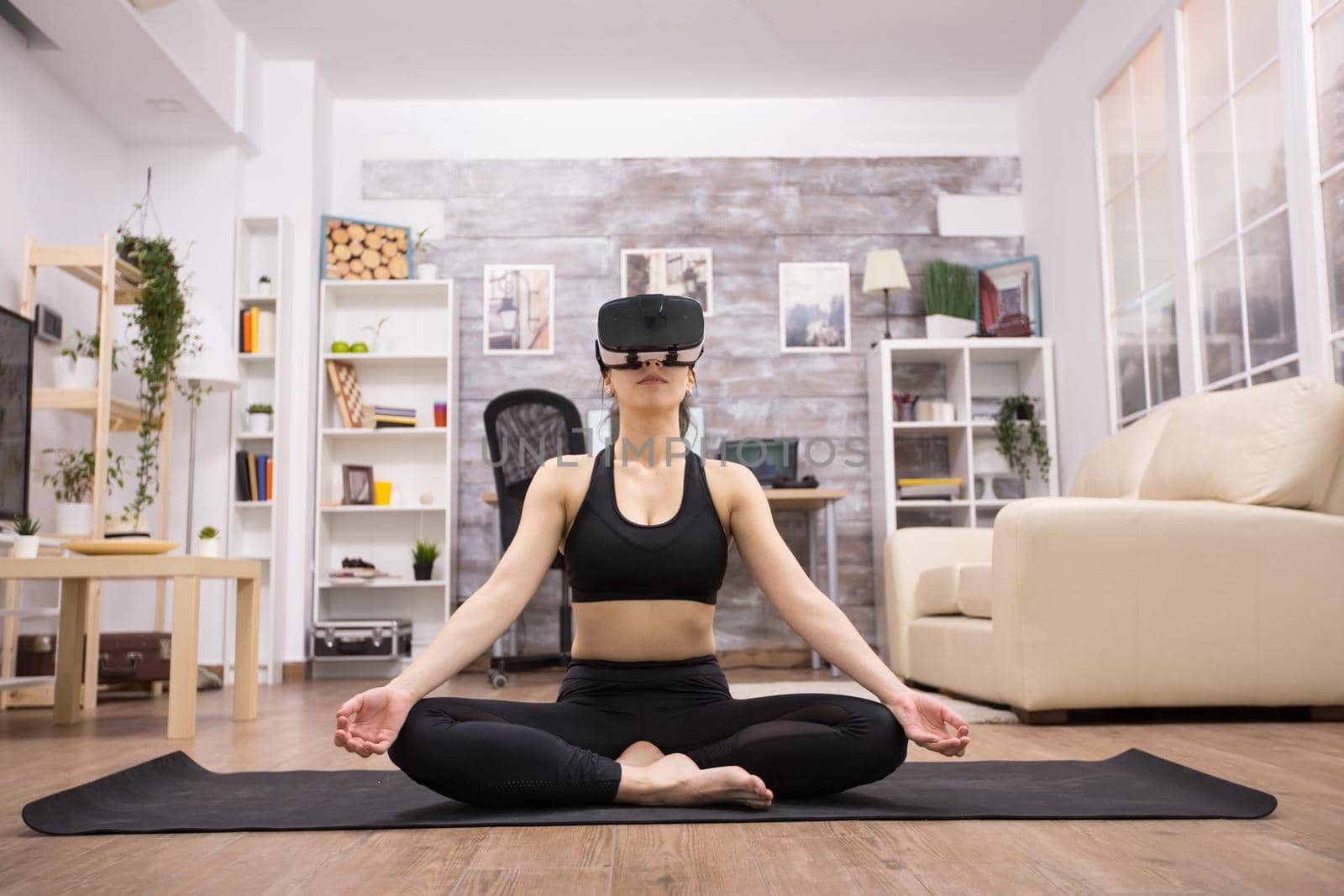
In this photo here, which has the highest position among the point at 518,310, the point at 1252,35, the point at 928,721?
the point at 1252,35

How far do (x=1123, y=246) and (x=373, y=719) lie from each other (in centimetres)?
442

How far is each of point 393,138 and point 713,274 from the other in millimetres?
1903

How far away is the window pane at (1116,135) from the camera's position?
16.5 ft

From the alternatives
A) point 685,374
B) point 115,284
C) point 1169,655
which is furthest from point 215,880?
point 115,284

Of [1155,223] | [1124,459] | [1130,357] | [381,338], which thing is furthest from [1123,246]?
[381,338]

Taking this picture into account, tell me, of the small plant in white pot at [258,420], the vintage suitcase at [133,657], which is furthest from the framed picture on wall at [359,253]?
the vintage suitcase at [133,657]

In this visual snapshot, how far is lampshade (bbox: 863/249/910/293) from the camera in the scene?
5859mm

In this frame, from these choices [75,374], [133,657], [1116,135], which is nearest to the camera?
[75,374]

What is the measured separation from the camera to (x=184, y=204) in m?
5.77

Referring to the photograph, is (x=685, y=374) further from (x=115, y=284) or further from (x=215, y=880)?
(x=115, y=284)

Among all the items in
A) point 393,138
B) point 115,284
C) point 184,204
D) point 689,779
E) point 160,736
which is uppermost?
point 393,138

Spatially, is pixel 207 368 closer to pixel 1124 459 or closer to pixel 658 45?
pixel 658 45

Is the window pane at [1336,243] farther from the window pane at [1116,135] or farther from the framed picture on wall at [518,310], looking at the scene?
the framed picture on wall at [518,310]

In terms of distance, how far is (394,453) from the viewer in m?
6.06
